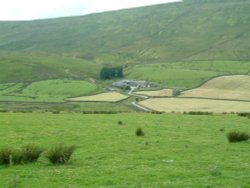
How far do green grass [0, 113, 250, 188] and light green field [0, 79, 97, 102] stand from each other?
10059cm

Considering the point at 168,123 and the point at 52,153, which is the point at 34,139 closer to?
the point at 52,153

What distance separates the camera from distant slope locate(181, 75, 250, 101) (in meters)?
125

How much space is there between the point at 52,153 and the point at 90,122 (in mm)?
20188

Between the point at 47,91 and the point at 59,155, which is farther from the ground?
the point at 47,91

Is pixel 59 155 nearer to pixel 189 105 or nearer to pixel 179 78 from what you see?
pixel 189 105

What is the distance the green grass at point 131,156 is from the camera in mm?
Answer: 16859

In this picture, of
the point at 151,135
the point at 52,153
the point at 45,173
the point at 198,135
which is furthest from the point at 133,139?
the point at 45,173

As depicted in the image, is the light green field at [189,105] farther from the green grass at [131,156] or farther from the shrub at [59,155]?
the shrub at [59,155]

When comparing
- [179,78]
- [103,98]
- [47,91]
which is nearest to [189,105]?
[103,98]

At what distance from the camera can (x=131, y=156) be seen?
2270 cm

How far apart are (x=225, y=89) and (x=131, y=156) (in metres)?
121

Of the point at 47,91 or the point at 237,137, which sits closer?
the point at 237,137

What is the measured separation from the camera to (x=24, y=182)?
16703mm

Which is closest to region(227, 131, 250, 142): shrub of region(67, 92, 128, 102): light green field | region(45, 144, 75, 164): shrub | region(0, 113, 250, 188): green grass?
region(0, 113, 250, 188): green grass
